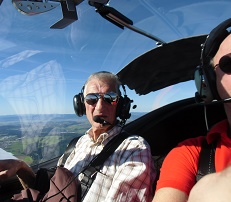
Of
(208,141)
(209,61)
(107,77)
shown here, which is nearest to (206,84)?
(209,61)

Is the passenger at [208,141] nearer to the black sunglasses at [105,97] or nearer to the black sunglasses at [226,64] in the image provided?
the black sunglasses at [226,64]

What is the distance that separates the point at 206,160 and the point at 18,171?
4.09ft

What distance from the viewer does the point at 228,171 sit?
0.39 meters

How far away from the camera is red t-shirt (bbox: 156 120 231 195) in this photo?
1056 mm

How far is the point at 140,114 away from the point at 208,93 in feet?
4.35

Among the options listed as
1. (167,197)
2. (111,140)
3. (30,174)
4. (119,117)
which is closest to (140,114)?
(119,117)

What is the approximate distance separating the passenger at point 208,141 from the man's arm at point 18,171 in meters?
1.01

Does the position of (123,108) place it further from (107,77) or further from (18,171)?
(18,171)

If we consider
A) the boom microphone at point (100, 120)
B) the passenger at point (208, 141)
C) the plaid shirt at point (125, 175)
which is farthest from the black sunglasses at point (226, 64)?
the boom microphone at point (100, 120)

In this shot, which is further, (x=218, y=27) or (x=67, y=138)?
(x=67, y=138)

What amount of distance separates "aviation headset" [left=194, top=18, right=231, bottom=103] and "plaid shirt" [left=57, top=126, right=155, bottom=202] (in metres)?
Answer: 0.47

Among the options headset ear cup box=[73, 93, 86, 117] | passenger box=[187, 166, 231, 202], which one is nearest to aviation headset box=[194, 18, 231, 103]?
passenger box=[187, 166, 231, 202]

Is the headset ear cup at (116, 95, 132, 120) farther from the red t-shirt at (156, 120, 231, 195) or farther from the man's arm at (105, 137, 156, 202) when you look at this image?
the red t-shirt at (156, 120, 231, 195)

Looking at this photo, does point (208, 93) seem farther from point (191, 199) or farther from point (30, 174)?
point (30, 174)
